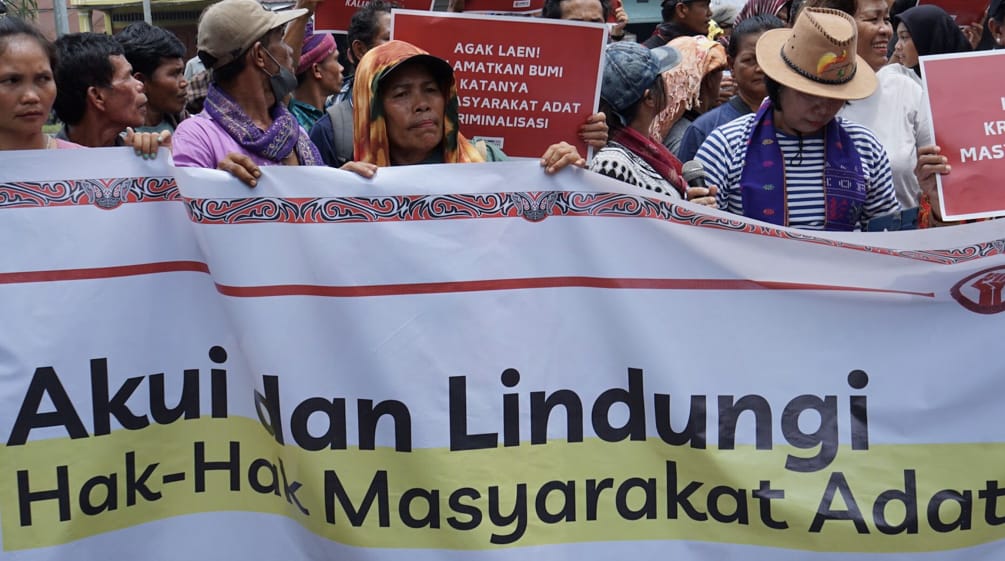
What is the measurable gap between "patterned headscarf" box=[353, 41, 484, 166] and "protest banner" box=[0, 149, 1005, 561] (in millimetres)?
428

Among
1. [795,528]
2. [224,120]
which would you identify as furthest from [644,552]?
[224,120]

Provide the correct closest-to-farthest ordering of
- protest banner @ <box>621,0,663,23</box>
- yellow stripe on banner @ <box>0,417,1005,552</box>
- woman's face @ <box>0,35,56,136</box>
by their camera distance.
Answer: yellow stripe on banner @ <box>0,417,1005,552</box> < woman's face @ <box>0,35,56,136</box> < protest banner @ <box>621,0,663,23</box>

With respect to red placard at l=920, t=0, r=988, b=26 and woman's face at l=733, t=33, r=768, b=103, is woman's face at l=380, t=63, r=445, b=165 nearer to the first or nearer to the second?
woman's face at l=733, t=33, r=768, b=103

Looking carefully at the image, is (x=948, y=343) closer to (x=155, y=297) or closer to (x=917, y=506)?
(x=917, y=506)

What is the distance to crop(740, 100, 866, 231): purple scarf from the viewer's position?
384cm

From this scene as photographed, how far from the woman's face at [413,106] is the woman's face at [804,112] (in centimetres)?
113

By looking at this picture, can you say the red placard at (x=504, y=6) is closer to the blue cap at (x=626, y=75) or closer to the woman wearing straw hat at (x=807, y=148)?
the blue cap at (x=626, y=75)

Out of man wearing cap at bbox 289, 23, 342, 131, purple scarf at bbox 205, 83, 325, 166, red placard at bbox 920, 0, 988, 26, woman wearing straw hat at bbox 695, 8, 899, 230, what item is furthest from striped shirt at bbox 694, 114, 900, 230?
man wearing cap at bbox 289, 23, 342, 131

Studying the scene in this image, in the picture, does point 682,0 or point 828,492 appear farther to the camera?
point 682,0

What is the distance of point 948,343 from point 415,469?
1.45 m

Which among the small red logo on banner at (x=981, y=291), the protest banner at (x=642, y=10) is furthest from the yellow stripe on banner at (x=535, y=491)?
the protest banner at (x=642, y=10)

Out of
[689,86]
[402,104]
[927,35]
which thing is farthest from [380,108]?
[927,35]

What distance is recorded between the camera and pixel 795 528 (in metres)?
3.11

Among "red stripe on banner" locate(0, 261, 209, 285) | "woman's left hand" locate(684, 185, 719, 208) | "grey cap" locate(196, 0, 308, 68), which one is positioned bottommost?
"red stripe on banner" locate(0, 261, 209, 285)
